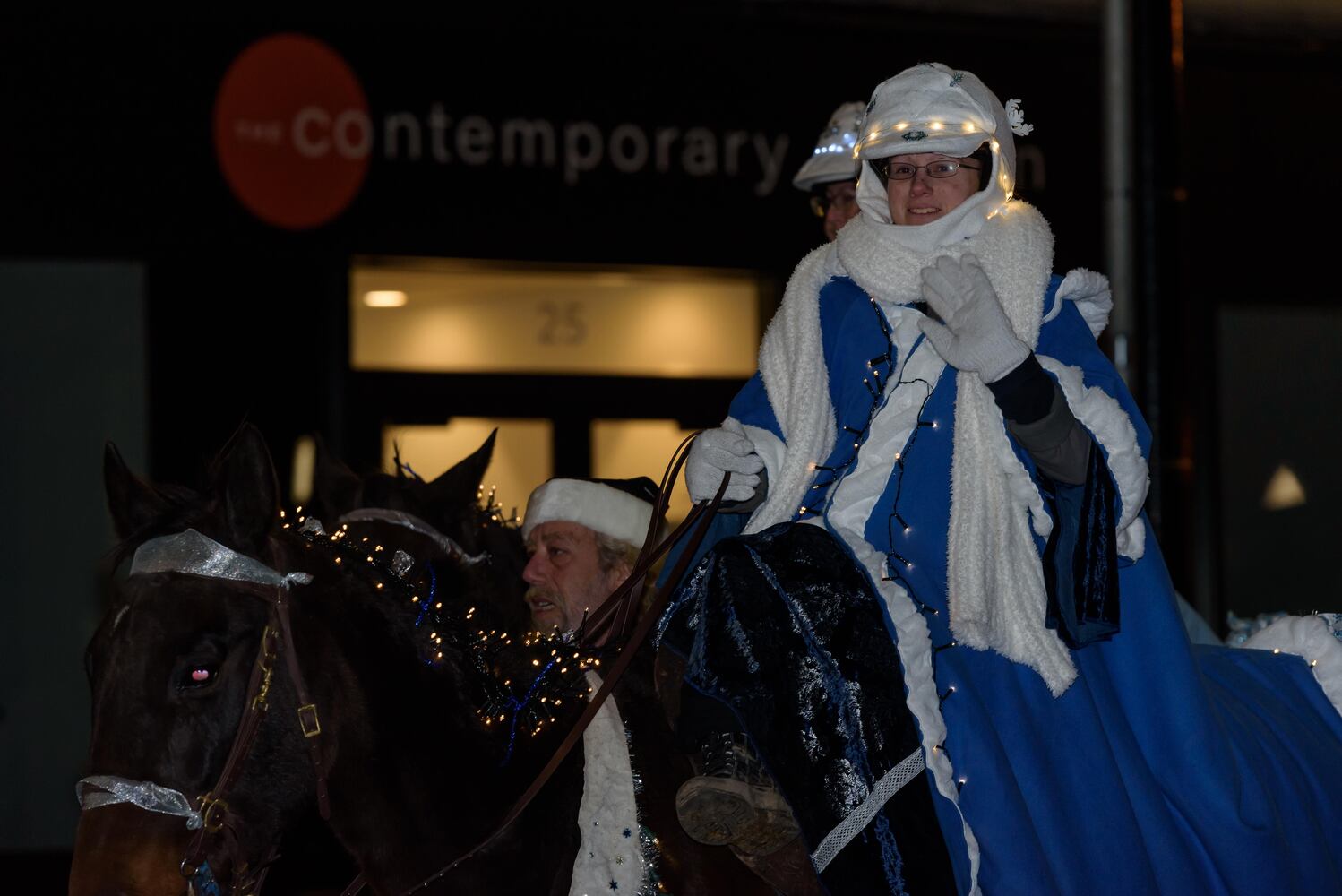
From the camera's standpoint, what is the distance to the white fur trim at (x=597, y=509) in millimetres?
4734

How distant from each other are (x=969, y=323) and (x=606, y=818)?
1195 mm

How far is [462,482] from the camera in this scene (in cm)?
518

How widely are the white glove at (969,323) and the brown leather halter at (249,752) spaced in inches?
53.6

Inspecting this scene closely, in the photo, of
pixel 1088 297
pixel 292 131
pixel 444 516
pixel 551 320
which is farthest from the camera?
pixel 551 320

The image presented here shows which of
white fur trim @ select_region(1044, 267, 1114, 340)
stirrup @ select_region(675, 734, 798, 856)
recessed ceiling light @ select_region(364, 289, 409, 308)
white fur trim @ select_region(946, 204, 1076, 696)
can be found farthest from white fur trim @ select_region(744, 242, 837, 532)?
recessed ceiling light @ select_region(364, 289, 409, 308)

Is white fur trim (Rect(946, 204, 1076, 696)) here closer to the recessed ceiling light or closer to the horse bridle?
the horse bridle

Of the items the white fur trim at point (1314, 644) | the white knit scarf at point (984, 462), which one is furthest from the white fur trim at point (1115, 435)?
the white fur trim at point (1314, 644)

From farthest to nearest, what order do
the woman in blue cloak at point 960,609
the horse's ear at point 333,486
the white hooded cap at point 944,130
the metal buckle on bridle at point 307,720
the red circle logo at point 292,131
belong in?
the red circle logo at point 292,131 < the horse's ear at point 333,486 < the white hooded cap at point 944,130 < the metal buckle on bridle at point 307,720 < the woman in blue cloak at point 960,609

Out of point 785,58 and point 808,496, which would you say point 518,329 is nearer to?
point 785,58

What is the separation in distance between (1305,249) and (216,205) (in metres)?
6.75

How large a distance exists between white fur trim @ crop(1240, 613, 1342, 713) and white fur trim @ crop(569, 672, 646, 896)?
5.55 ft

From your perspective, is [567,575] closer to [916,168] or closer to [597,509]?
[597,509]

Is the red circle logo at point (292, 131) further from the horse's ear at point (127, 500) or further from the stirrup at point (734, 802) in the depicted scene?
the stirrup at point (734, 802)

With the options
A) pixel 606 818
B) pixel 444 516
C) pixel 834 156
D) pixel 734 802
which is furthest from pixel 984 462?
pixel 834 156
